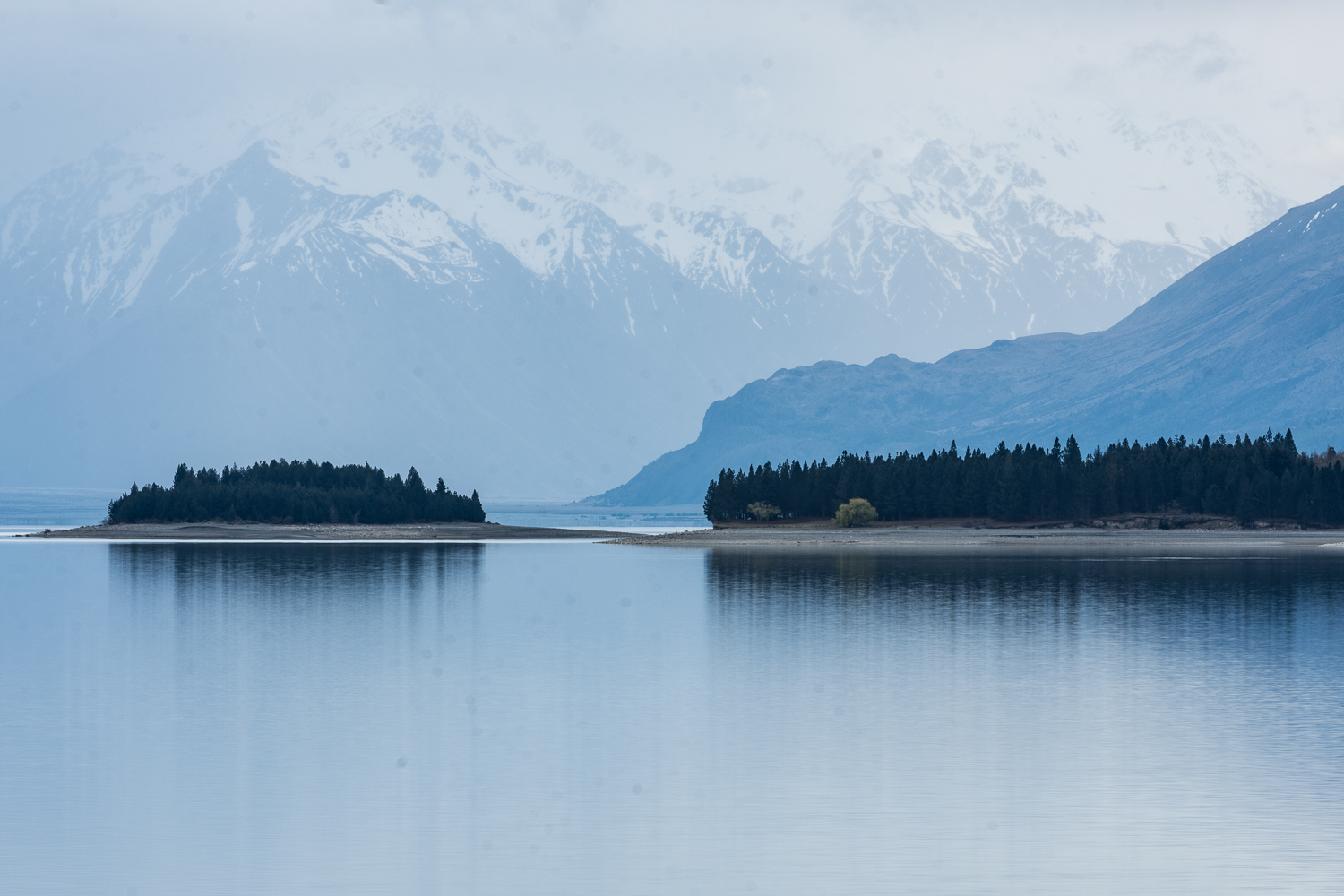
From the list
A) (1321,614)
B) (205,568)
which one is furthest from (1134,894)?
(205,568)

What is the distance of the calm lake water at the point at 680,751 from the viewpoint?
82.6 ft

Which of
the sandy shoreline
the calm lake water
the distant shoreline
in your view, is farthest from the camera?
the distant shoreline

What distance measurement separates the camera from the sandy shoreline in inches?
6491

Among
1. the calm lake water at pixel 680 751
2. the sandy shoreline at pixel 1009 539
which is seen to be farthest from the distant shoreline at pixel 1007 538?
the calm lake water at pixel 680 751

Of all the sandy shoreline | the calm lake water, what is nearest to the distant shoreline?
the sandy shoreline

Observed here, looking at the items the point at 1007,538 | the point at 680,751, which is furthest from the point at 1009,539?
the point at 680,751

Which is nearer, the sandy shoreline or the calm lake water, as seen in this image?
the calm lake water

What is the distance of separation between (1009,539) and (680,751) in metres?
149

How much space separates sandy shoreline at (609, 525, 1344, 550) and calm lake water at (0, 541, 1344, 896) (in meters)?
97.7

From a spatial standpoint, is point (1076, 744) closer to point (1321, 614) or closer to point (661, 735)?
point (661, 735)

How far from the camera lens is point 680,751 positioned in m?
34.7

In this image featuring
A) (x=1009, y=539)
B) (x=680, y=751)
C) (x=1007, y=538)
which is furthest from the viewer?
(x=1007, y=538)

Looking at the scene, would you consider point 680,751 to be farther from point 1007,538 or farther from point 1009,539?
point 1007,538

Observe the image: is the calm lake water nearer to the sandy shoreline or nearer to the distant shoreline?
the sandy shoreline
